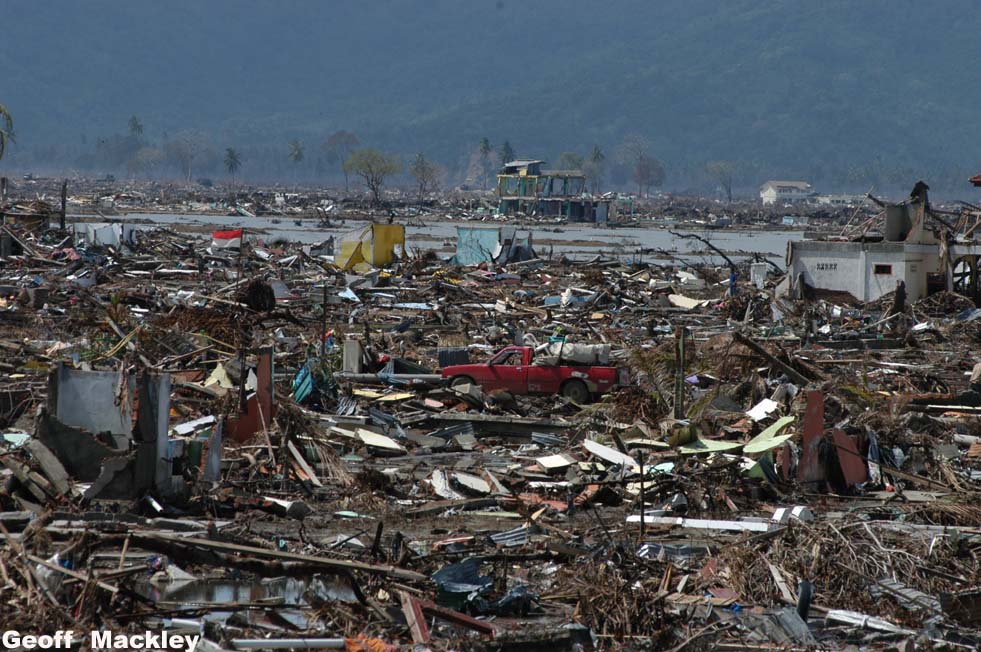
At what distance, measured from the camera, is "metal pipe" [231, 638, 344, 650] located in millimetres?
8164

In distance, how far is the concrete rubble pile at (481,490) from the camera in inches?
348

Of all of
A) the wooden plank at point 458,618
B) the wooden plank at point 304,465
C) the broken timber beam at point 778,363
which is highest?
the broken timber beam at point 778,363

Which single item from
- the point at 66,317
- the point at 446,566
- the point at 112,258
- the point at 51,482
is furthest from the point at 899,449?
the point at 112,258

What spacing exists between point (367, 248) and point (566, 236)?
3563 cm

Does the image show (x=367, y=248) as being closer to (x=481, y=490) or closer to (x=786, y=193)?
(x=481, y=490)

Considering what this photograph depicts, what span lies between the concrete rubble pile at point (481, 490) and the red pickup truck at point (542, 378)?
4cm

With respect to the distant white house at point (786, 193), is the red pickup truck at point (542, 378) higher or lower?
lower

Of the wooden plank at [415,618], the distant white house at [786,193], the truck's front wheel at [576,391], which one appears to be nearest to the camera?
the wooden plank at [415,618]

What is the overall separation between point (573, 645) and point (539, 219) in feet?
296

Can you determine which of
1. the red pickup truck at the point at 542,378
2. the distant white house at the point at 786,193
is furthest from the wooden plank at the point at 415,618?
the distant white house at the point at 786,193

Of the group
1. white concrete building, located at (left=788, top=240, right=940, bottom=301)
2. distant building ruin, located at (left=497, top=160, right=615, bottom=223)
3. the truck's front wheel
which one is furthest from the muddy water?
the truck's front wheel

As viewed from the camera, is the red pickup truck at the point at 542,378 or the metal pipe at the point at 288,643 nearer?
the metal pipe at the point at 288,643

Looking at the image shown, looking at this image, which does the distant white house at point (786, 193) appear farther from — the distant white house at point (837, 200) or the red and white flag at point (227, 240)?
the red and white flag at point (227, 240)

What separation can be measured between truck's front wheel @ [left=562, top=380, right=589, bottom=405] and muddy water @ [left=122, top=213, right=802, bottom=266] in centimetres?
3529
